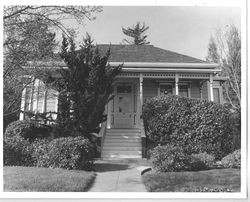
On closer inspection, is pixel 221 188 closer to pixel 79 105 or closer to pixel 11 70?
pixel 79 105

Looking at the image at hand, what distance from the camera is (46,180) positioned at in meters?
6.52

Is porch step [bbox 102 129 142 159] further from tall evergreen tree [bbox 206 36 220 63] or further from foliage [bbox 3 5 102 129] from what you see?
tall evergreen tree [bbox 206 36 220 63]

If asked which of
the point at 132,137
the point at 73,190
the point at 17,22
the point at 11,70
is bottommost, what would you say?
the point at 73,190

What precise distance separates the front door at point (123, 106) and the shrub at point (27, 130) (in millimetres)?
4278

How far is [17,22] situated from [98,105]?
3467 mm

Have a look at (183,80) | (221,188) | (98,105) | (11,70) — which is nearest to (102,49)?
(183,80)

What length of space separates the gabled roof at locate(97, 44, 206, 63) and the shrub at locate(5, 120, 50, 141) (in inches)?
210

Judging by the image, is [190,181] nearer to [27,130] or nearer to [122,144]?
[122,144]

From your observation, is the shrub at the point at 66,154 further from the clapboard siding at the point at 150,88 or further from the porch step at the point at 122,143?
the clapboard siding at the point at 150,88

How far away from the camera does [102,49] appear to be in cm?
1563

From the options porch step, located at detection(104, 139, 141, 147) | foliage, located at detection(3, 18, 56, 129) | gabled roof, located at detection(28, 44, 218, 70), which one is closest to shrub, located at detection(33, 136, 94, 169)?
foliage, located at detection(3, 18, 56, 129)

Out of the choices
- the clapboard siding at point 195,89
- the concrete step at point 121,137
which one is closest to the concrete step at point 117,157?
the concrete step at point 121,137

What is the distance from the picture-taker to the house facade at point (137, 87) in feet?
37.7

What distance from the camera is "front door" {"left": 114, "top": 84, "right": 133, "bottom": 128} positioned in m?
13.5
